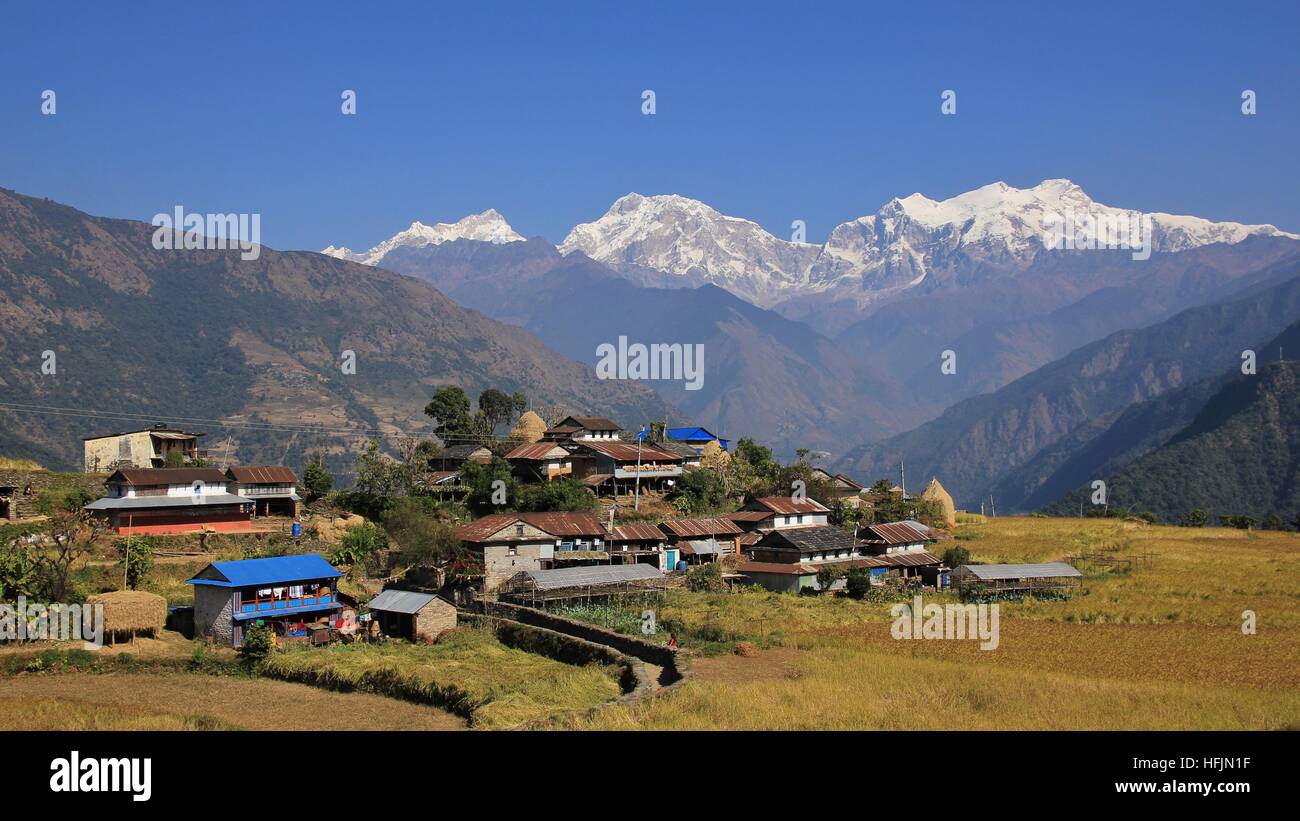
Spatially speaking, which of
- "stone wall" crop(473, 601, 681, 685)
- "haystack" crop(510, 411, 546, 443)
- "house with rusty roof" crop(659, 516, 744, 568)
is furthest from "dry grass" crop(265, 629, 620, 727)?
"haystack" crop(510, 411, 546, 443)

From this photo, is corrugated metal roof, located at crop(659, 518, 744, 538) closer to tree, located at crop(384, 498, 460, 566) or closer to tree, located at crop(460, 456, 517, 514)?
tree, located at crop(460, 456, 517, 514)

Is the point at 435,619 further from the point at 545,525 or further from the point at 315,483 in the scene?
the point at 315,483

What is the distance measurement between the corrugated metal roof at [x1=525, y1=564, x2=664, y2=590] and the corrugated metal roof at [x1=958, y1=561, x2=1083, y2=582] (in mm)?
17996

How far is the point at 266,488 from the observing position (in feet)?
206

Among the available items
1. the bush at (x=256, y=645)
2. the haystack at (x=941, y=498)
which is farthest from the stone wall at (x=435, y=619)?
the haystack at (x=941, y=498)

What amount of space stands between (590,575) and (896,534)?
20819mm

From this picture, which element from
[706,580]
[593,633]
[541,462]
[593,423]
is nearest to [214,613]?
[593,633]

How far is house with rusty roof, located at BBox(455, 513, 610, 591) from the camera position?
181 feet

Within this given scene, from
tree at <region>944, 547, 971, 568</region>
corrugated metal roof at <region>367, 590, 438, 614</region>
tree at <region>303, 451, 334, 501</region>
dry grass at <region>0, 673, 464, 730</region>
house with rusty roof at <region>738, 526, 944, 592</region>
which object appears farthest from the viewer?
tree at <region>303, 451, 334, 501</region>

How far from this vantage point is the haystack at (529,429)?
8406 centimetres
